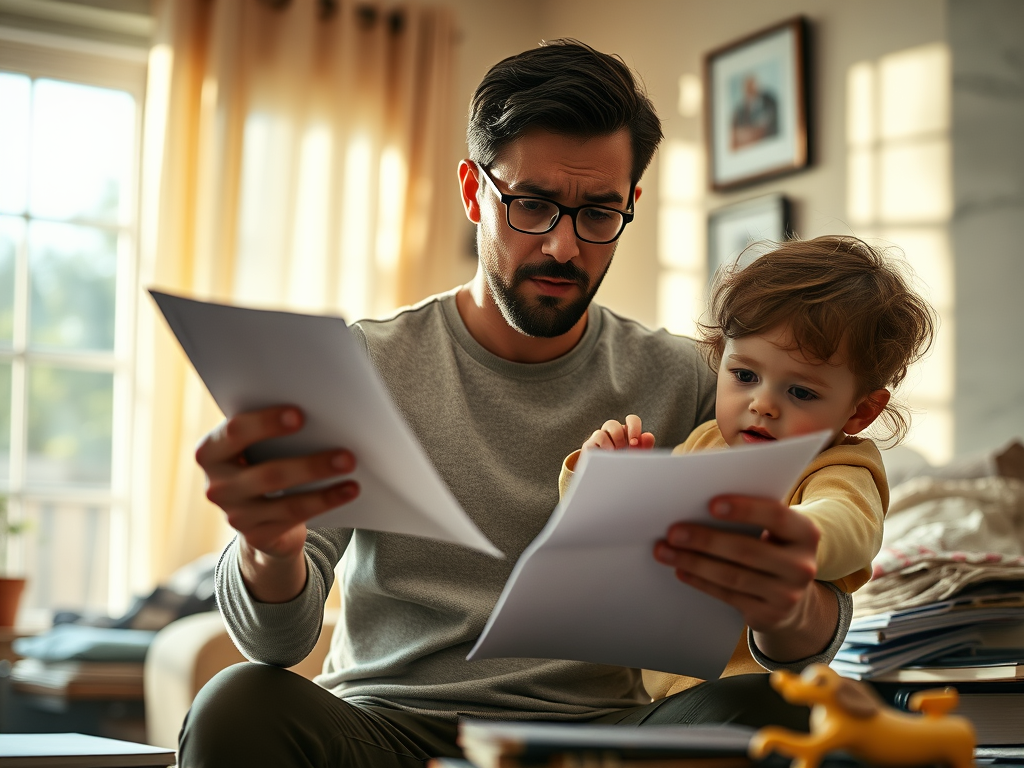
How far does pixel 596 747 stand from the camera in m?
0.63

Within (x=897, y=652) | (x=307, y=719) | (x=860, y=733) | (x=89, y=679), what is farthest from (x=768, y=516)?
(x=89, y=679)

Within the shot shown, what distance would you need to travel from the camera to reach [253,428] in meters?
0.88

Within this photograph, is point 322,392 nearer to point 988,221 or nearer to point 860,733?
point 860,733

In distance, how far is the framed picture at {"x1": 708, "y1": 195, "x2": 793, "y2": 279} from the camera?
3154 millimetres

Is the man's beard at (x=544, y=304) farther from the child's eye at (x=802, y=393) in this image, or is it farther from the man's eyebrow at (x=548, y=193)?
the child's eye at (x=802, y=393)

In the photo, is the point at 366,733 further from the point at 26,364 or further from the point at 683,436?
the point at 26,364

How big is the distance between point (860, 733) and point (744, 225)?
9.16ft

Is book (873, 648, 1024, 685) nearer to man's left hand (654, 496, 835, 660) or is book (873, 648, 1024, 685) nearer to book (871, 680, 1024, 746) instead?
book (871, 680, 1024, 746)

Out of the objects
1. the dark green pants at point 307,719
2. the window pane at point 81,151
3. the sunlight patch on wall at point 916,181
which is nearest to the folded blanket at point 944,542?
the dark green pants at point 307,719

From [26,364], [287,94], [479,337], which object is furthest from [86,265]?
[479,337]

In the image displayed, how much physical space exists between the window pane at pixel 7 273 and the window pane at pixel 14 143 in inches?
2.2

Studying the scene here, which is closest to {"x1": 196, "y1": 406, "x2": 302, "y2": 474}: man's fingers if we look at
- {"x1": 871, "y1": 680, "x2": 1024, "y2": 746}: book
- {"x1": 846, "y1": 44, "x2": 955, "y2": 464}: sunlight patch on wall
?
{"x1": 871, "y1": 680, "x2": 1024, "y2": 746}: book

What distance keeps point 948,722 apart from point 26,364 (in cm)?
361

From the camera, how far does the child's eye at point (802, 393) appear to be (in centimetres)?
124
